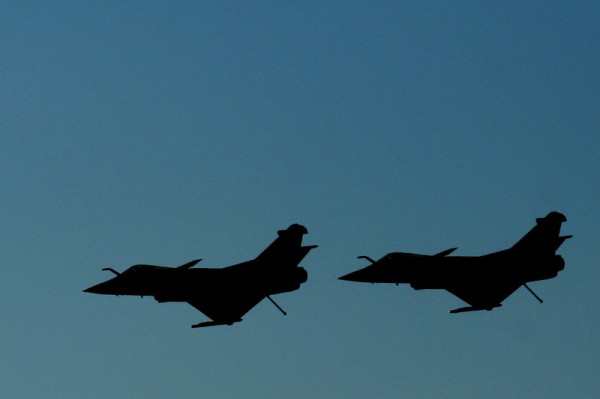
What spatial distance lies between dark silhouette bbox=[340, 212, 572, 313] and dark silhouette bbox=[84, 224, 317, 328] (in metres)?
3.96

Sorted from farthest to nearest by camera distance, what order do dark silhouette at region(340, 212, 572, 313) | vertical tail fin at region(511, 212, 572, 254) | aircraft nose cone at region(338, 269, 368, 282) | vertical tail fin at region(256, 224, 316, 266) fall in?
1. vertical tail fin at region(511, 212, 572, 254)
2. vertical tail fin at region(256, 224, 316, 266)
3. aircraft nose cone at region(338, 269, 368, 282)
4. dark silhouette at region(340, 212, 572, 313)

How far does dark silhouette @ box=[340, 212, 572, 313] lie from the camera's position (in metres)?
106

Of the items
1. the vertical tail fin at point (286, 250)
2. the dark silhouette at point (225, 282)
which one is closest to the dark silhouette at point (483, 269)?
the vertical tail fin at point (286, 250)

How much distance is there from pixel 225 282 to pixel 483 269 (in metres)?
17.6

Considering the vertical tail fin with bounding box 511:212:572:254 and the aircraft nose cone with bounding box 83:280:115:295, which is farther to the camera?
the vertical tail fin with bounding box 511:212:572:254

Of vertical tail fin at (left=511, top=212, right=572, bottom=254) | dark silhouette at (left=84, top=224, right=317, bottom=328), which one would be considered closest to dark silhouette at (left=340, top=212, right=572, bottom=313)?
vertical tail fin at (left=511, top=212, right=572, bottom=254)

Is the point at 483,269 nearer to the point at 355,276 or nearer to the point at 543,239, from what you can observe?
the point at 543,239

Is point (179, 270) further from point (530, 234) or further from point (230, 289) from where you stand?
point (530, 234)

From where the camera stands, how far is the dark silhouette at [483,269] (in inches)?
4178

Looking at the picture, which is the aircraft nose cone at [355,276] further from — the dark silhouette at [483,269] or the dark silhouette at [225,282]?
the dark silhouette at [225,282]

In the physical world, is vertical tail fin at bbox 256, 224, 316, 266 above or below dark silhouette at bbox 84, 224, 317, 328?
above

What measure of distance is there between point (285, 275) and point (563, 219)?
19870 mm

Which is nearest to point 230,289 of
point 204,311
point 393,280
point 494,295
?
point 204,311

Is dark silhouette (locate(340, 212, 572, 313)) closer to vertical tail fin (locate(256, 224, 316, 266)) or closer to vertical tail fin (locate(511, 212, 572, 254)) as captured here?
vertical tail fin (locate(511, 212, 572, 254))
